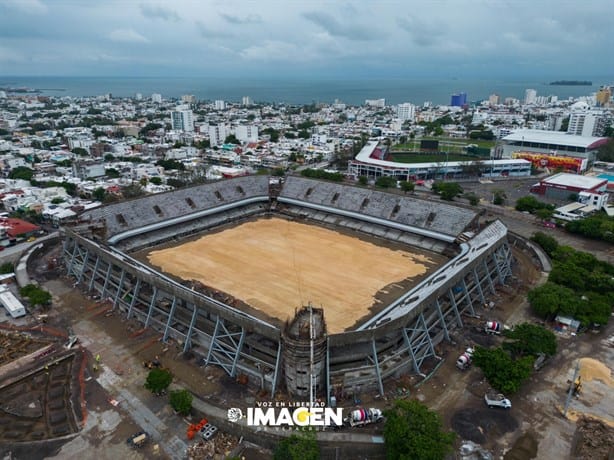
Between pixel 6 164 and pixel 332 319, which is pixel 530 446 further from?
pixel 6 164

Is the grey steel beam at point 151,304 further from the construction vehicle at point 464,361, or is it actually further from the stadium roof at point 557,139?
the stadium roof at point 557,139

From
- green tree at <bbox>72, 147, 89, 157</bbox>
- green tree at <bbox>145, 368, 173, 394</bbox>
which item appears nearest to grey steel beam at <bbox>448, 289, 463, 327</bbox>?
green tree at <bbox>145, 368, 173, 394</bbox>

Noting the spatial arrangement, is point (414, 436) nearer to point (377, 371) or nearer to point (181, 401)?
point (377, 371)

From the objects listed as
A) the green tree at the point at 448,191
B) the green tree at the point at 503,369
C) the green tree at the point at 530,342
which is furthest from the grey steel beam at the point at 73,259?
the green tree at the point at 448,191

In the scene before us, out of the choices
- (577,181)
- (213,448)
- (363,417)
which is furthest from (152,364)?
(577,181)

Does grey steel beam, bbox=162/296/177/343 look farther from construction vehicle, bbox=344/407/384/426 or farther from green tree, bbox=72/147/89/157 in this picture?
green tree, bbox=72/147/89/157

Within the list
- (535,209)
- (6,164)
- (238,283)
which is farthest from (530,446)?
(6,164)
